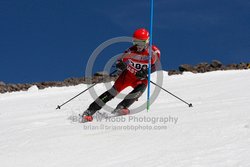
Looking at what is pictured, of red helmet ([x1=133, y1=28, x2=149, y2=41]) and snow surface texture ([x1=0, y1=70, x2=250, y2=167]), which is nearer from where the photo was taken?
snow surface texture ([x1=0, y1=70, x2=250, y2=167])

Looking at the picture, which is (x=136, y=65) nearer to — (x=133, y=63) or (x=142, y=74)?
(x=133, y=63)

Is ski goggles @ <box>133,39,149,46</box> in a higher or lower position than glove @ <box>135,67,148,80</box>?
higher

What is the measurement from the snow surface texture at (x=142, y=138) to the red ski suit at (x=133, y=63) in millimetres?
747

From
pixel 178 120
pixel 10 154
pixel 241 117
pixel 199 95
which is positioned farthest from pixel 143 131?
pixel 199 95

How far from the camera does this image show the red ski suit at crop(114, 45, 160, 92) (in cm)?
928

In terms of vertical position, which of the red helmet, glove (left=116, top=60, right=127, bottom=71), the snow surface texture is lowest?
the snow surface texture

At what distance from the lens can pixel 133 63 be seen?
929 cm

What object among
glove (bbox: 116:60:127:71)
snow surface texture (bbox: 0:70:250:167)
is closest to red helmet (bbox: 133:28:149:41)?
glove (bbox: 116:60:127:71)

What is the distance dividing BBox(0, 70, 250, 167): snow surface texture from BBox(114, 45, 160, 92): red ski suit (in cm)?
75

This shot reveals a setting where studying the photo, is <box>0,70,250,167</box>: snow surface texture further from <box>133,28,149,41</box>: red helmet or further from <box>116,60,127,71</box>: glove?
<box>133,28,149,41</box>: red helmet

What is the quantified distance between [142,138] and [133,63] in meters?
3.30

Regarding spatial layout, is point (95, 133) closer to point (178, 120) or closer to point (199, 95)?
point (178, 120)

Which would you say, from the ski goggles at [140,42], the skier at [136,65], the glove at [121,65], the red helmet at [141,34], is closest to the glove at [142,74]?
the skier at [136,65]

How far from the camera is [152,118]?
25.9ft
